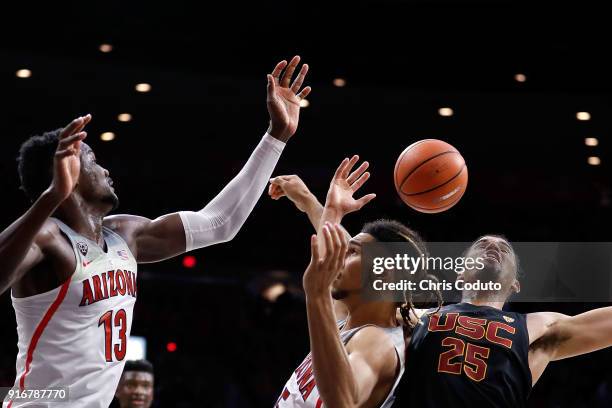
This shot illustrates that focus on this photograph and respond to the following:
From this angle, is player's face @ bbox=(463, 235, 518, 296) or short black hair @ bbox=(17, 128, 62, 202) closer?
short black hair @ bbox=(17, 128, 62, 202)

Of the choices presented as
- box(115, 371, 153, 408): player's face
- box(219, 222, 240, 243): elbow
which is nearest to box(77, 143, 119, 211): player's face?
box(219, 222, 240, 243): elbow

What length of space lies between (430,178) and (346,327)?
2.99ft

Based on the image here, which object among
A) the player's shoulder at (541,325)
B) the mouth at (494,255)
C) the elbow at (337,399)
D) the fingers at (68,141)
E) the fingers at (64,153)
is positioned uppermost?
the mouth at (494,255)

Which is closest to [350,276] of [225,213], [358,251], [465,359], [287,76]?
[358,251]

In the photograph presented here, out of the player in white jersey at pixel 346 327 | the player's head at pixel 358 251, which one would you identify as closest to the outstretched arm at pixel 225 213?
the player in white jersey at pixel 346 327

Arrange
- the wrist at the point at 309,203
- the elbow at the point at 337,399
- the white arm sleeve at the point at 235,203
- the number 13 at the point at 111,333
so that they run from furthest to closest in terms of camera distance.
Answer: the wrist at the point at 309,203 < the white arm sleeve at the point at 235,203 < the number 13 at the point at 111,333 < the elbow at the point at 337,399

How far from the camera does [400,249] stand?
10.5 feet

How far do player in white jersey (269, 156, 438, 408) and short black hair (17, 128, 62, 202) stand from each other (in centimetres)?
101

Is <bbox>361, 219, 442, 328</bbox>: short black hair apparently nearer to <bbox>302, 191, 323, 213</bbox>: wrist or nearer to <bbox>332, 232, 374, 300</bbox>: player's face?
<bbox>332, 232, 374, 300</bbox>: player's face

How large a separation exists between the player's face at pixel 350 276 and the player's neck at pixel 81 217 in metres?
0.88

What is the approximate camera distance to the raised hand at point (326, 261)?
8.21ft

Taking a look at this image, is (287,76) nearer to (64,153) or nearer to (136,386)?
(64,153)

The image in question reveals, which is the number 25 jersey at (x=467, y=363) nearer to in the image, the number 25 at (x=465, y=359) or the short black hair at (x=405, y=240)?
the number 25 at (x=465, y=359)

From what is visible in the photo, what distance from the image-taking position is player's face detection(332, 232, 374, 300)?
3.17 m
